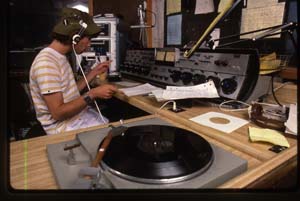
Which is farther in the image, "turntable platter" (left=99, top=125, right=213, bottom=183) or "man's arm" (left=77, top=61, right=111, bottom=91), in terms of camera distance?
"man's arm" (left=77, top=61, right=111, bottom=91)

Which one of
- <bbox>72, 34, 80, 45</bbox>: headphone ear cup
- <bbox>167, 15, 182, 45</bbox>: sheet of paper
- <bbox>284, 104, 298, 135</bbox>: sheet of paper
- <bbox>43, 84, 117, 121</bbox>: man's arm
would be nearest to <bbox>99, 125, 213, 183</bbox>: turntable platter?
<bbox>284, 104, 298, 135</bbox>: sheet of paper

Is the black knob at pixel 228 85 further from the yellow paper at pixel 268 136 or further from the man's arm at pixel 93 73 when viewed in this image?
the man's arm at pixel 93 73

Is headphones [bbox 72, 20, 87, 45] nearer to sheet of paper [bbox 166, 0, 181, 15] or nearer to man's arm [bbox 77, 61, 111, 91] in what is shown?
man's arm [bbox 77, 61, 111, 91]

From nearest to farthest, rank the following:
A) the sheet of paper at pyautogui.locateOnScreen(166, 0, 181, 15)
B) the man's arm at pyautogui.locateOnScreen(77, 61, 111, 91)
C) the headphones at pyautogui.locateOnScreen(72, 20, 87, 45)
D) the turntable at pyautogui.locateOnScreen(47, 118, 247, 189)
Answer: the turntable at pyautogui.locateOnScreen(47, 118, 247, 189) < the headphones at pyautogui.locateOnScreen(72, 20, 87, 45) < the man's arm at pyautogui.locateOnScreen(77, 61, 111, 91) < the sheet of paper at pyautogui.locateOnScreen(166, 0, 181, 15)

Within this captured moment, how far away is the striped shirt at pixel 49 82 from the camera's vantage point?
3.19 feet

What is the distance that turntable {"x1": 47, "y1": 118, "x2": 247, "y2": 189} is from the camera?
0.39 meters

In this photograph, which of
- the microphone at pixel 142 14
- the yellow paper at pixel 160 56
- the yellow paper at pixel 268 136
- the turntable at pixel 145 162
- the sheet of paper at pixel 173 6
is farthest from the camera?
the microphone at pixel 142 14

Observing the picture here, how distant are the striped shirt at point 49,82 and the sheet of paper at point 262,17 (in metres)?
0.93

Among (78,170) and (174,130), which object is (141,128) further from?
(78,170)

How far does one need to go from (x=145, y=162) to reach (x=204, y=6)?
1273 millimetres

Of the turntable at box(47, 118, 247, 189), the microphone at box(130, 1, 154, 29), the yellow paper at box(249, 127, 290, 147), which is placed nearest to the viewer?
the turntable at box(47, 118, 247, 189)

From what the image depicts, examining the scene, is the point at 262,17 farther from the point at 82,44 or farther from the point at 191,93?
the point at 82,44

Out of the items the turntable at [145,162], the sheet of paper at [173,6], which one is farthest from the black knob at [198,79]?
the sheet of paper at [173,6]

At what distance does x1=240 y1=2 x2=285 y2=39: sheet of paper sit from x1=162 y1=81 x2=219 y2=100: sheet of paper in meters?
0.44
